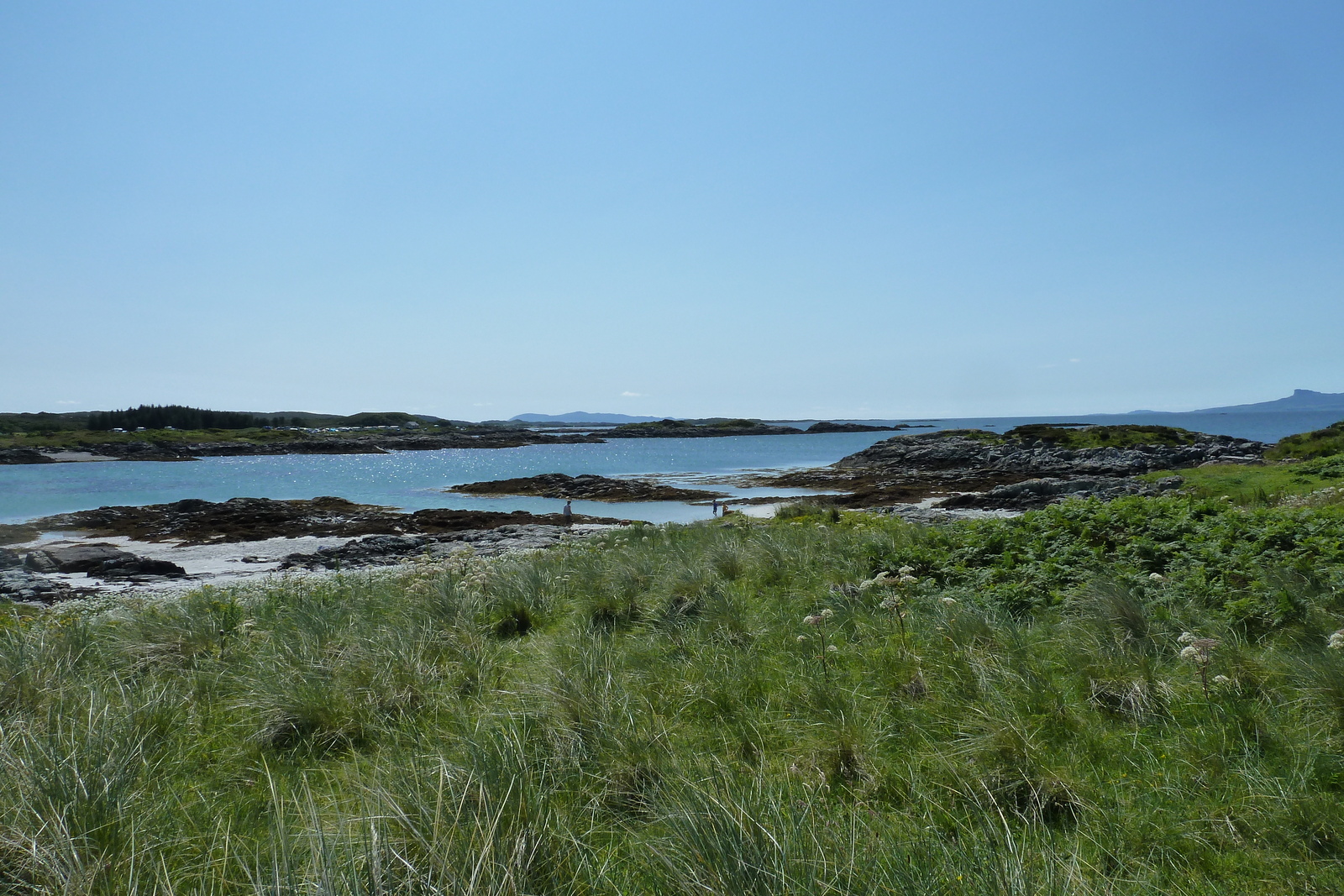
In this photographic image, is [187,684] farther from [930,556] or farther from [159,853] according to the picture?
[930,556]

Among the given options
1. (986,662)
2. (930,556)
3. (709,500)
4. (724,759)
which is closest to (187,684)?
(724,759)

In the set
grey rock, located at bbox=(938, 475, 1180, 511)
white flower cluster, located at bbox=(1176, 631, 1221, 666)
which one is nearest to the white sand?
white flower cluster, located at bbox=(1176, 631, 1221, 666)

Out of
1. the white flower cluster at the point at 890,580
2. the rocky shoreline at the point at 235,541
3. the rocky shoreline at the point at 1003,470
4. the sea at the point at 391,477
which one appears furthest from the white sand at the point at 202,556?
the rocky shoreline at the point at 1003,470

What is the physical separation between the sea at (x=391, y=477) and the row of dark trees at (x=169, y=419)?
4267 cm

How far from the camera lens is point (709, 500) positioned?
35.0 meters

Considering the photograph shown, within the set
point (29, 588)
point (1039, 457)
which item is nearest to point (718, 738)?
point (29, 588)

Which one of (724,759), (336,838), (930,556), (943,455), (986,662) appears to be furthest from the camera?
(943,455)

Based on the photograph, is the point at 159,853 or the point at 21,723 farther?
the point at 21,723

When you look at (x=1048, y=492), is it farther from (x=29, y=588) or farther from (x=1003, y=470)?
(x=29, y=588)

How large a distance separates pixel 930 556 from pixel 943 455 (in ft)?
141

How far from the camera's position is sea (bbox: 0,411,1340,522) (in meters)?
34.7

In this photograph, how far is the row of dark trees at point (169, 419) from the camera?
4122 inches

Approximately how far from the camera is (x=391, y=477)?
53.5 meters

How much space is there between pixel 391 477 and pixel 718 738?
54.5 metres
